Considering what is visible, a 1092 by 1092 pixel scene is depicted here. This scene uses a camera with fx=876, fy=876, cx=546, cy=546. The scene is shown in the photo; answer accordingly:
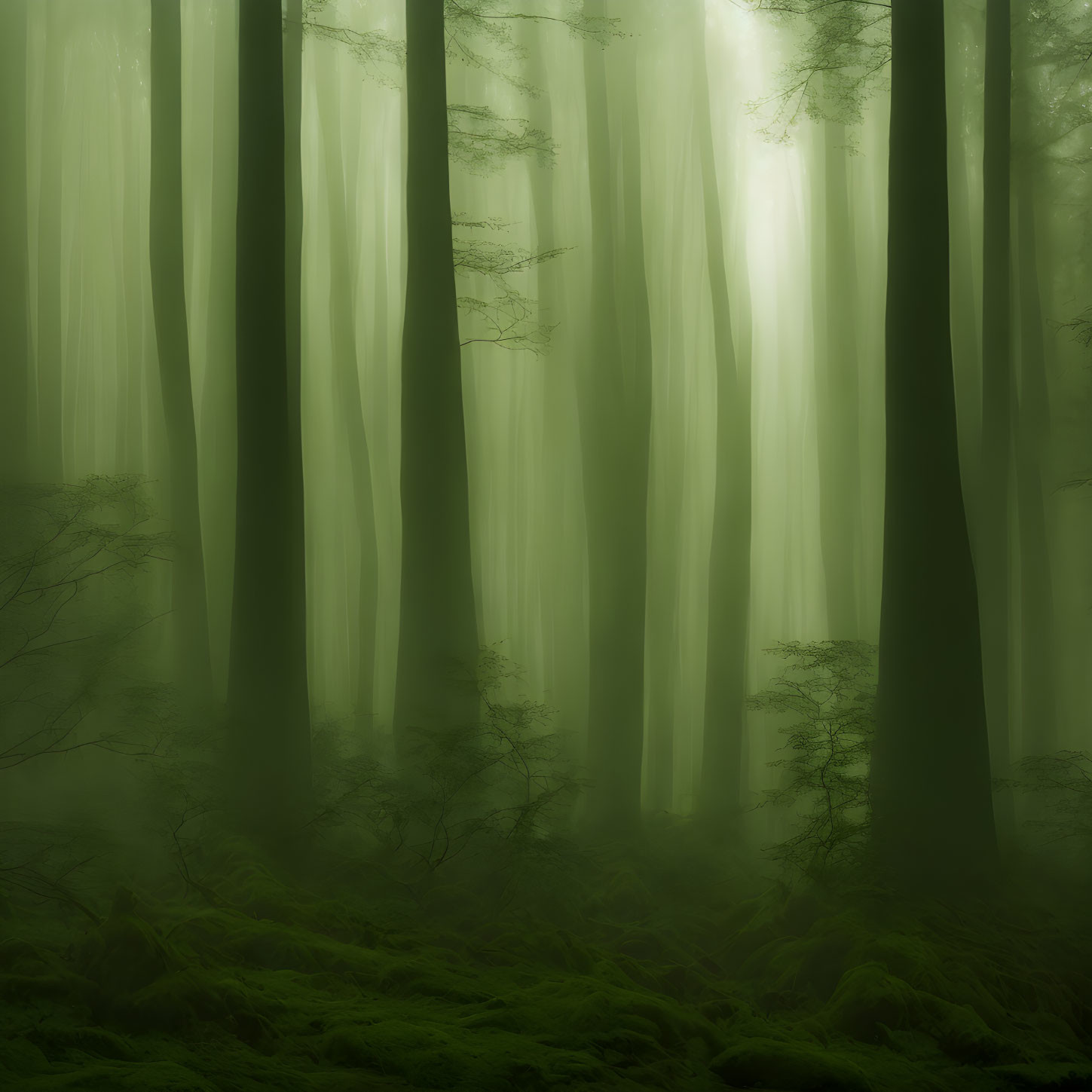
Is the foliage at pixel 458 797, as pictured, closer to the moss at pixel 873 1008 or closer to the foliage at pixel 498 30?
the moss at pixel 873 1008

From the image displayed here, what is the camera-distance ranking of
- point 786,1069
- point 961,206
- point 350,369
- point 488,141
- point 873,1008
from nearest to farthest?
point 786,1069 < point 873,1008 < point 961,206 < point 488,141 < point 350,369

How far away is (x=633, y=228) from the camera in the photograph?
24.9 feet

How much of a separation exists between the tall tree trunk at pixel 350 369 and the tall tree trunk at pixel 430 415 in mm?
1739

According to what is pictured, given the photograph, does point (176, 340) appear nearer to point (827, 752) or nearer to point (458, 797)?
point (458, 797)

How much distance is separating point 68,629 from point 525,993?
160 inches

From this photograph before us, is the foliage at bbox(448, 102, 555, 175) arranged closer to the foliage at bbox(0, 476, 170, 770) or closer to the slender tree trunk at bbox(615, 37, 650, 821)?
the slender tree trunk at bbox(615, 37, 650, 821)

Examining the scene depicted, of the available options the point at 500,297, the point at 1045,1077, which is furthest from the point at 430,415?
the point at 1045,1077

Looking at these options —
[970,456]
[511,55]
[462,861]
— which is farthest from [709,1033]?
[511,55]

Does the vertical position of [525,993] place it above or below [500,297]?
below

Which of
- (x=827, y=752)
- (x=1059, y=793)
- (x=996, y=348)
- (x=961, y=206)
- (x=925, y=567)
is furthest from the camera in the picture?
(x=961, y=206)

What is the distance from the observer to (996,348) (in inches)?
251

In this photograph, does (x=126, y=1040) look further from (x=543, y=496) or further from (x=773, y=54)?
(x=773, y=54)

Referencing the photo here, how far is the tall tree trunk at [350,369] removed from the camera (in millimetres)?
7828

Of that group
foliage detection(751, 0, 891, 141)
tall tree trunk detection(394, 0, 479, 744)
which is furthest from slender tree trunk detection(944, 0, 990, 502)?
tall tree trunk detection(394, 0, 479, 744)
